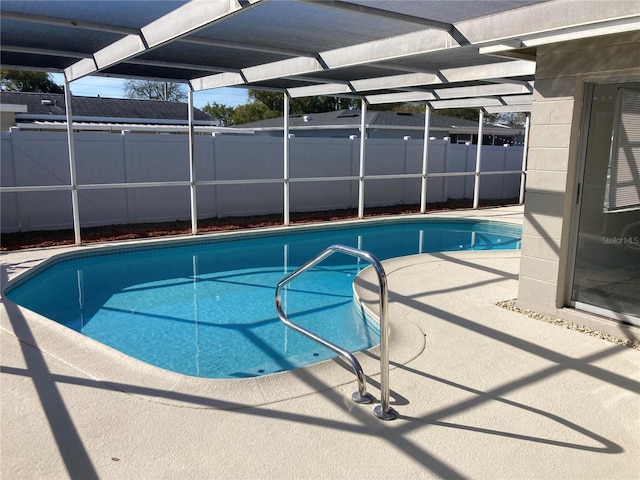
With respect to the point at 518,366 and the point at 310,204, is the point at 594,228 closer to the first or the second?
the point at 518,366

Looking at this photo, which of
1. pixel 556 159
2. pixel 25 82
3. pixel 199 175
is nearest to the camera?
pixel 556 159

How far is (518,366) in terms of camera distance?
13.8 ft

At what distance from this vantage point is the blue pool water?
549 cm

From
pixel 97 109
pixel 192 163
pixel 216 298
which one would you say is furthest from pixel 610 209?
pixel 97 109

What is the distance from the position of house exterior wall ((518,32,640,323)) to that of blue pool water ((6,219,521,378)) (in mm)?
1987

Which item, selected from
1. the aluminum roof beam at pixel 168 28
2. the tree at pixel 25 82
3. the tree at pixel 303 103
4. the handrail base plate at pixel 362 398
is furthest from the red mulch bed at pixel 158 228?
the tree at pixel 25 82

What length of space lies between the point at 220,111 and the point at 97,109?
2778 cm

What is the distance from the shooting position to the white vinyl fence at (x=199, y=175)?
10453mm

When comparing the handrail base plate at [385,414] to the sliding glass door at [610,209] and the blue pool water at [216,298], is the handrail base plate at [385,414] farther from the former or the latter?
the sliding glass door at [610,209]

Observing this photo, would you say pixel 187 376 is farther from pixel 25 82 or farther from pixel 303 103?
pixel 25 82

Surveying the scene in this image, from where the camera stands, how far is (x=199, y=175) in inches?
498

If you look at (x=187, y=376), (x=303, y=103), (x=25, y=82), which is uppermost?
(x=25, y=82)

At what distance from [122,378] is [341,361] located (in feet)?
5.83

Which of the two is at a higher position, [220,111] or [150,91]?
[150,91]
